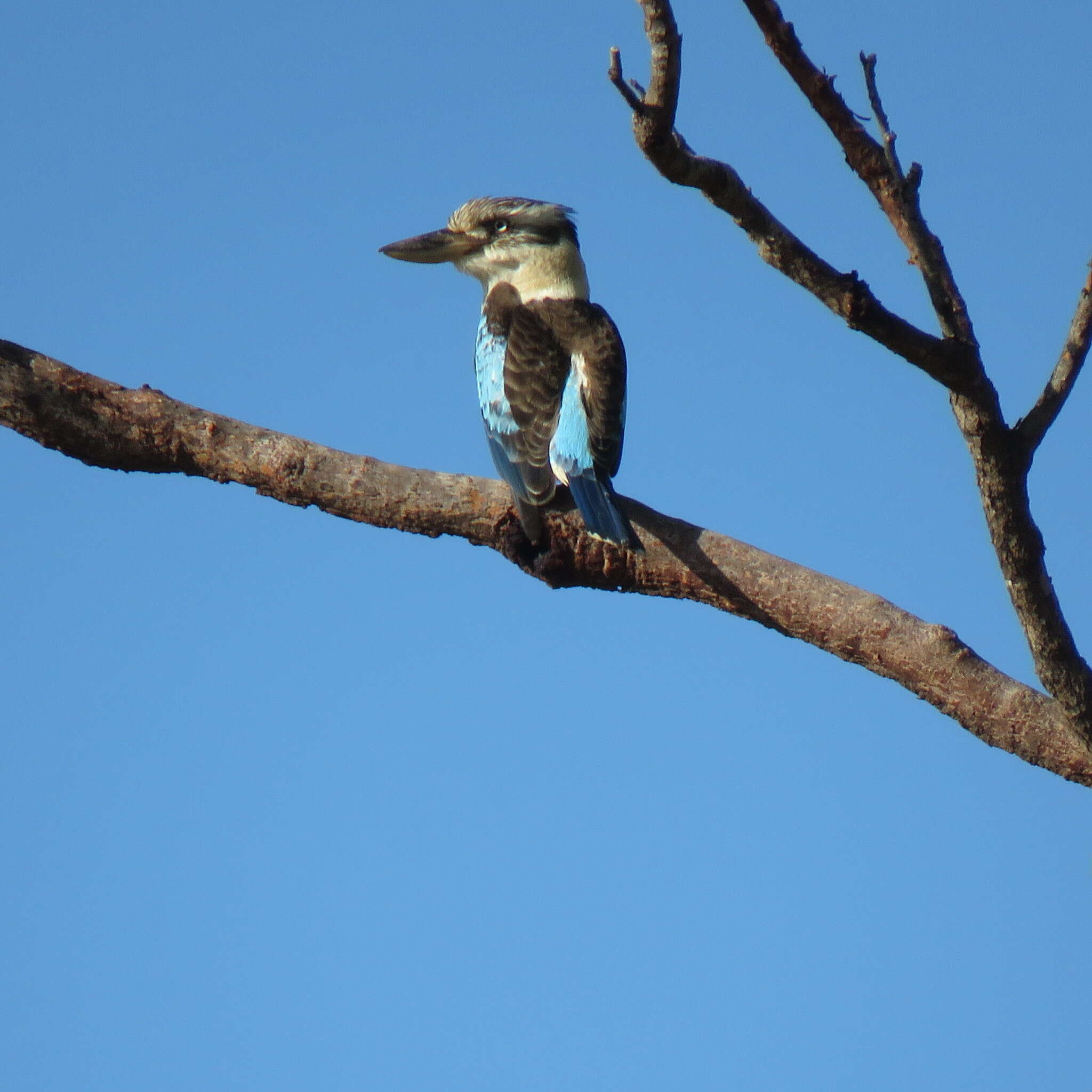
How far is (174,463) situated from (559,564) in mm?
1019

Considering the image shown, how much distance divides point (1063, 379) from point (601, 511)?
4.49 ft

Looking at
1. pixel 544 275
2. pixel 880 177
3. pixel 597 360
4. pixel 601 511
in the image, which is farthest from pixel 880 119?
pixel 544 275

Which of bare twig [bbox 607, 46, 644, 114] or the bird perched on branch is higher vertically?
the bird perched on branch

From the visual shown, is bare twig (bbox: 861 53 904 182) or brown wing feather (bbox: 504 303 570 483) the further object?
brown wing feather (bbox: 504 303 570 483)

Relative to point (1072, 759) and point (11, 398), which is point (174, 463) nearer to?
point (11, 398)

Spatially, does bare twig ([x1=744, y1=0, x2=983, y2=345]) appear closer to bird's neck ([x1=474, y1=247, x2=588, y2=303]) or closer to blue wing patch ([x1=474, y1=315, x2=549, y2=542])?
blue wing patch ([x1=474, y1=315, x2=549, y2=542])

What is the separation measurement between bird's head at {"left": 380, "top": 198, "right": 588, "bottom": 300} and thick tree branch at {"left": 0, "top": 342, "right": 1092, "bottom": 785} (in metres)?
2.01

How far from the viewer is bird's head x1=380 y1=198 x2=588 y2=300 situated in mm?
5188

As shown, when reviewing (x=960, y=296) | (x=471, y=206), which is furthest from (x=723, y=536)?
(x=471, y=206)

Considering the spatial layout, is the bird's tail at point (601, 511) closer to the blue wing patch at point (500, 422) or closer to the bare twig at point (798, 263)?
the blue wing patch at point (500, 422)

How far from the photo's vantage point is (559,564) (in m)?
3.33

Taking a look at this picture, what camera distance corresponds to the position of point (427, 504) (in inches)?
129

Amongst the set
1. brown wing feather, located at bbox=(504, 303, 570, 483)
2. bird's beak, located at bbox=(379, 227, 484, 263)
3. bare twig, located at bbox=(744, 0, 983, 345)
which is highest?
bird's beak, located at bbox=(379, 227, 484, 263)

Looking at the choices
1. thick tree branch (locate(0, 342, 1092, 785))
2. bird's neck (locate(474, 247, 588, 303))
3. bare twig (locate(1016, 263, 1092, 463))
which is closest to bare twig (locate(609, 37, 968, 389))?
bare twig (locate(1016, 263, 1092, 463))
